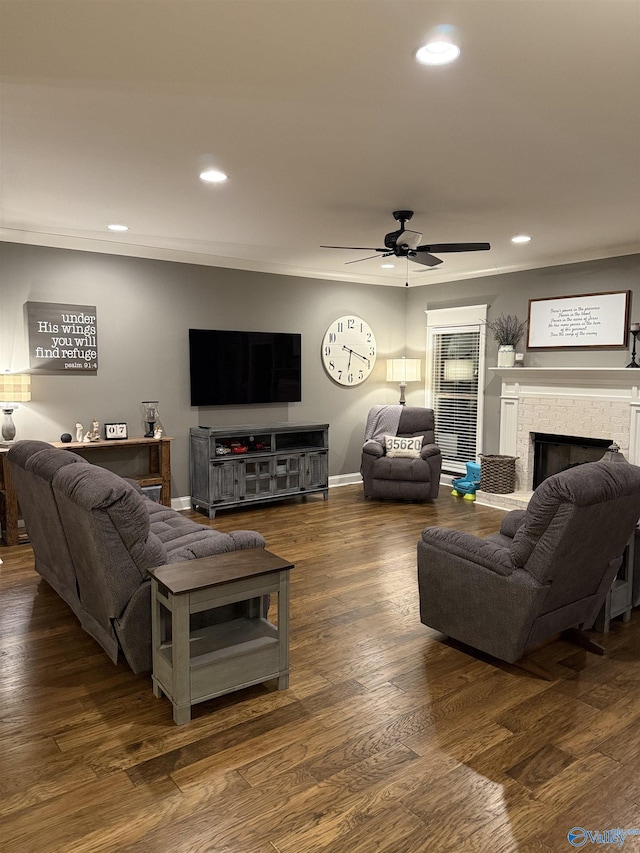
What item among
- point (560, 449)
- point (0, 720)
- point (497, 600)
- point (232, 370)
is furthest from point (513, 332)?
point (0, 720)

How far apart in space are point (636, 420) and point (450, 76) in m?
4.26

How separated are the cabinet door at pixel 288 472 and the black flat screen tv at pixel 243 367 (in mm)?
778

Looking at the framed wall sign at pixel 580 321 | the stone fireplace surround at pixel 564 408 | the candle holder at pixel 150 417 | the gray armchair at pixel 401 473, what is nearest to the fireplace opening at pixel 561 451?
the stone fireplace surround at pixel 564 408

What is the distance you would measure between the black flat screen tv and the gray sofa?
298 cm

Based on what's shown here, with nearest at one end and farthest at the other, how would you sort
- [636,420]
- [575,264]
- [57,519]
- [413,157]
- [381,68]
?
[381,68] → [57,519] → [413,157] → [636,420] → [575,264]

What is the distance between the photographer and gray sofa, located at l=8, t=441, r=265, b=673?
2701 millimetres

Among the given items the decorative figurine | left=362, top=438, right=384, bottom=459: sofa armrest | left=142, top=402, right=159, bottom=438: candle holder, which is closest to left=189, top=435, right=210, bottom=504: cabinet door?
left=142, top=402, right=159, bottom=438: candle holder

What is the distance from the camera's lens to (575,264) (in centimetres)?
622

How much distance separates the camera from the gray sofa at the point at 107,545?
2701 millimetres

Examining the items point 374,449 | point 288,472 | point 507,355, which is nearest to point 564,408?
point 507,355

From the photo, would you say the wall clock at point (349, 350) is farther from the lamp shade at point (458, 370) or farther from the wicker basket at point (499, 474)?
the wicker basket at point (499, 474)

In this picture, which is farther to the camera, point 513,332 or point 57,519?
point 513,332

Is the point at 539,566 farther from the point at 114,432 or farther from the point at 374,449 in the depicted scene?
the point at 114,432

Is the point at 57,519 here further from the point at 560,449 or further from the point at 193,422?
the point at 560,449
